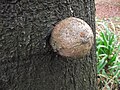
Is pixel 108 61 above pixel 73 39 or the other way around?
the other way around

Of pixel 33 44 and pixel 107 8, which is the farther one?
pixel 107 8

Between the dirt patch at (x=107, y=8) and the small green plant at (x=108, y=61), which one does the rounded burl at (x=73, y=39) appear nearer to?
the small green plant at (x=108, y=61)

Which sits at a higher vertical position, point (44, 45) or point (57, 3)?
point (57, 3)

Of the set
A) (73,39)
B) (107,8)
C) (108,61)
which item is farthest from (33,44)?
(107,8)

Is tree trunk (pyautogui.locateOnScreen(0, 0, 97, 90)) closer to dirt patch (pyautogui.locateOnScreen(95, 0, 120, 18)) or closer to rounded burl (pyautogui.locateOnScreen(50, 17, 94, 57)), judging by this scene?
rounded burl (pyautogui.locateOnScreen(50, 17, 94, 57))

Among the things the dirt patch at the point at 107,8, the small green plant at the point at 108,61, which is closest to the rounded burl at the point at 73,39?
the small green plant at the point at 108,61

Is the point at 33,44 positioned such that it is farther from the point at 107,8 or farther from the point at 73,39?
the point at 107,8

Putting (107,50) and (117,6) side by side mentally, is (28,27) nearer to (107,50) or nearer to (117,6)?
(107,50)

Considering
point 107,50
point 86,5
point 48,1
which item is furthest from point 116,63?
point 48,1
